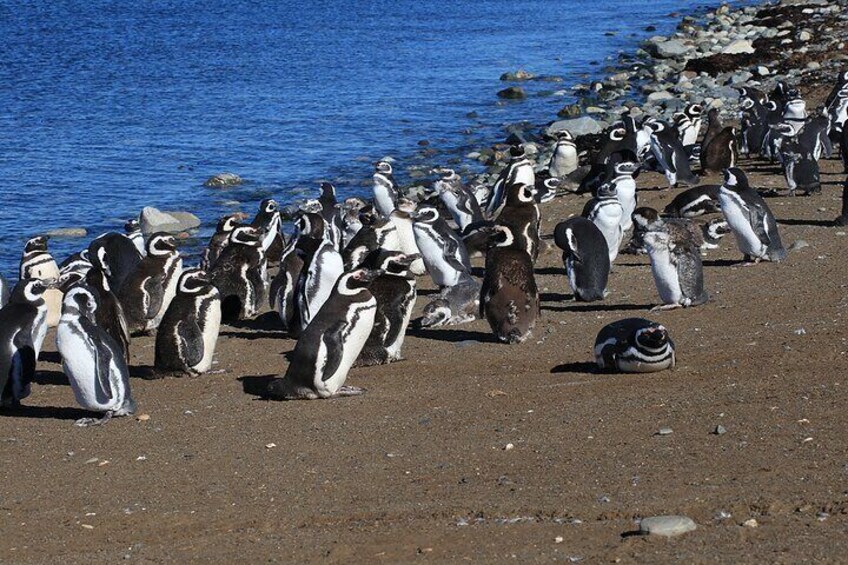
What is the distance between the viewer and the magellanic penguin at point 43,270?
45.9ft

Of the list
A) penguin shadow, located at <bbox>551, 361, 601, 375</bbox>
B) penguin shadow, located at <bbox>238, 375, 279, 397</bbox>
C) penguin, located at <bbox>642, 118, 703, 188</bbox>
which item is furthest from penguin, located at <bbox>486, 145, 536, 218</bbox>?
penguin shadow, located at <bbox>551, 361, 601, 375</bbox>

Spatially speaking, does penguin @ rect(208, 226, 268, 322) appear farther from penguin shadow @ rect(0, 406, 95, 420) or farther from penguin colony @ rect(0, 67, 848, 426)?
penguin shadow @ rect(0, 406, 95, 420)

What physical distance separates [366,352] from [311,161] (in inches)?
625

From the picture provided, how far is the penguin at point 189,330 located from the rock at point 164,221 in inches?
371

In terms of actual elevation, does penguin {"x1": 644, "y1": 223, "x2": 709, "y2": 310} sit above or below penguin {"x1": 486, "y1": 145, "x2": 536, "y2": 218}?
above

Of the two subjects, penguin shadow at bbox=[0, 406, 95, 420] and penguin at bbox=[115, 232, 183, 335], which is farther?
penguin at bbox=[115, 232, 183, 335]

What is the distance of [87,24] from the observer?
163ft

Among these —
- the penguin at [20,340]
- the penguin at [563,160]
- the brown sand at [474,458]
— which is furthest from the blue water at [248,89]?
the brown sand at [474,458]

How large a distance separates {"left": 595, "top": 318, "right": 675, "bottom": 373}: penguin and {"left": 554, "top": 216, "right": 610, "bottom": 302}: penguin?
284 centimetres

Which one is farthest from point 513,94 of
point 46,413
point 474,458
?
point 474,458

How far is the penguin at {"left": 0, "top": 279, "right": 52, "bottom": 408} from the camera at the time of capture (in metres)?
10.3

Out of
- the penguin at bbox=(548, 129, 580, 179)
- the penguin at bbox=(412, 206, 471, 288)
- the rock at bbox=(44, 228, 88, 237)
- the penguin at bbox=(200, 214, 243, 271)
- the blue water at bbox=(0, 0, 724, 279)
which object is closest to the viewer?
the penguin at bbox=(412, 206, 471, 288)

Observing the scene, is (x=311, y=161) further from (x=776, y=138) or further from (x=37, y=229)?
(x=776, y=138)

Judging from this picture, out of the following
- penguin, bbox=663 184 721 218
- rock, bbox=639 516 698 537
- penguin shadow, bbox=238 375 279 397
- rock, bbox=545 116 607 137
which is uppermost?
rock, bbox=639 516 698 537
